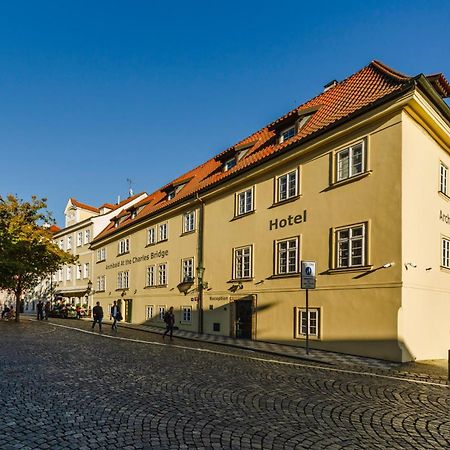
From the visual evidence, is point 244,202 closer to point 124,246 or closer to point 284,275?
point 284,275

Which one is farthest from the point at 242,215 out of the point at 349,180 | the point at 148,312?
the point at 148,312

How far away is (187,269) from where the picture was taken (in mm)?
26484

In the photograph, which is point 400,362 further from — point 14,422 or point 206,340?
point 14,422

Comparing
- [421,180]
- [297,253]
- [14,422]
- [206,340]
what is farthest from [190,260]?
[14,422]

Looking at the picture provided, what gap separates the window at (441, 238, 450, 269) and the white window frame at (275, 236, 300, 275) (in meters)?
5.60

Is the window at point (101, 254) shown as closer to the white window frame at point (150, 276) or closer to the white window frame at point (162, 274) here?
the white window frame at point (150, 276)

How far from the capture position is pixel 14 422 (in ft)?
21.7

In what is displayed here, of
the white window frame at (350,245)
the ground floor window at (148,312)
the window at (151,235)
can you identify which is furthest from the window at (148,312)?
the white window frame at (350,245)

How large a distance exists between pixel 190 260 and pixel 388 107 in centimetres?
1526

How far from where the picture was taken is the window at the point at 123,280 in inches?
1378

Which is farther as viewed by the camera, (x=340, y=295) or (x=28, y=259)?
(x=28, y=259)

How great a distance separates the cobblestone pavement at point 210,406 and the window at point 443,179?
8978mm

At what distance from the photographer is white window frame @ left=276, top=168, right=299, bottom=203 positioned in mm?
18672

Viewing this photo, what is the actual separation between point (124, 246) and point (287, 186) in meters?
21.0
